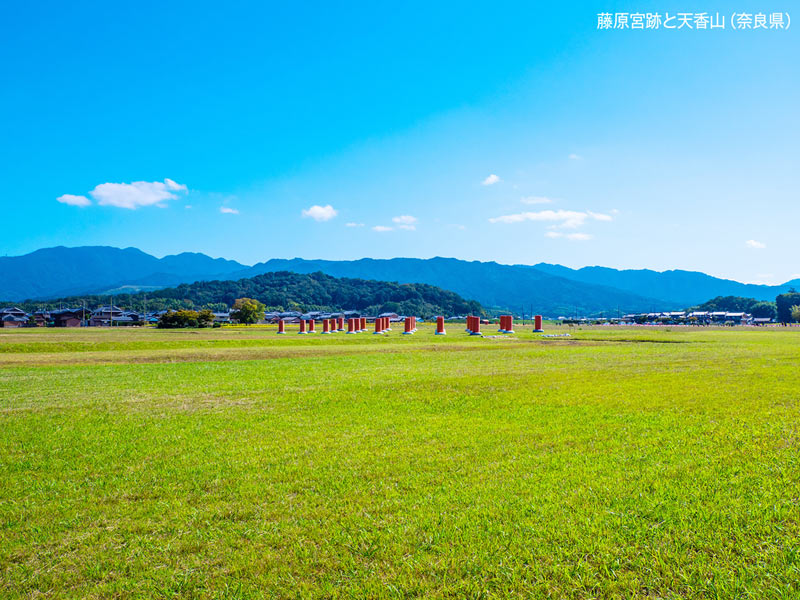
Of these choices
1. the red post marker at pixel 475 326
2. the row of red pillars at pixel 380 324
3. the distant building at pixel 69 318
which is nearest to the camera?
the red post marker at pixel 475 326

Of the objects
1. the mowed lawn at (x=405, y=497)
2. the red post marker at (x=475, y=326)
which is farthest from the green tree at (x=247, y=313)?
the mowed lawn at (x=405, y=497)

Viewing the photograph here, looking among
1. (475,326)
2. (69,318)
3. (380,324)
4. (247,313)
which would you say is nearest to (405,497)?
(475,326)

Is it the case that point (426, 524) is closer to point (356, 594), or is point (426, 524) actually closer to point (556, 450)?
point (356, 594)

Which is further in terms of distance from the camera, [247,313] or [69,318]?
[69,318]

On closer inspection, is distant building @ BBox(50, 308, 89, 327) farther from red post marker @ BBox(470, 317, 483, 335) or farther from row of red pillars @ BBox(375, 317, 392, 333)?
red post marker @ BBox(470, 317, 483, 335)

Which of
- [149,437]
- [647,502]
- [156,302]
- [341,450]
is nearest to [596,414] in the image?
[647,502]

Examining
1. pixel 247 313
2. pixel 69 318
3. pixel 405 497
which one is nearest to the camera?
pixel 405 497

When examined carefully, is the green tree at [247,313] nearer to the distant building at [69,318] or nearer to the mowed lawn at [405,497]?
the distant building at [69,318]

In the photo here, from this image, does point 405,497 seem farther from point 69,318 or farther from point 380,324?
point 69,318

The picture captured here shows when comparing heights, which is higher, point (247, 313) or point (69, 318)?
point (247, 313)

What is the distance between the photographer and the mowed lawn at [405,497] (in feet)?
13.8

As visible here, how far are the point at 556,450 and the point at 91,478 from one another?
7.40 metres

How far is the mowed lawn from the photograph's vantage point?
4.21 m

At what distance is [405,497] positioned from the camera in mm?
5945
